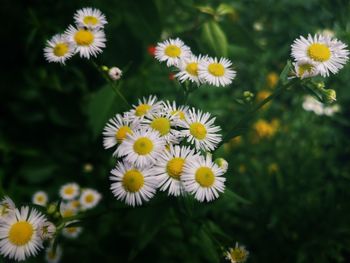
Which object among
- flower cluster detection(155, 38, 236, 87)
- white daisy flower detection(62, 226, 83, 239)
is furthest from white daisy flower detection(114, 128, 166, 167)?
white daisy flower detection(62, 226, 83, 239)

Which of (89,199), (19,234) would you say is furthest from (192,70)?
(89,199)

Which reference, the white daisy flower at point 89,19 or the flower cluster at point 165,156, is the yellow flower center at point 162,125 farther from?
the white daisy flower at point 89,19

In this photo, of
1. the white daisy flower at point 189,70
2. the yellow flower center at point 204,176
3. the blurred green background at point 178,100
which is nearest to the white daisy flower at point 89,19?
the blurred green background at point 178,100

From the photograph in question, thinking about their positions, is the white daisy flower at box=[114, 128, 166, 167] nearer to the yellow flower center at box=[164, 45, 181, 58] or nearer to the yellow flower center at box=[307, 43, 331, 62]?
the yellow flower center at box=[164, 45, 181, 58]

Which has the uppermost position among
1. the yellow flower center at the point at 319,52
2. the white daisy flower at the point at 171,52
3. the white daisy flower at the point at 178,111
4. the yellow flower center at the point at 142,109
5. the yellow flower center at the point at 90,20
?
the yellow flower center at the point at 90,20

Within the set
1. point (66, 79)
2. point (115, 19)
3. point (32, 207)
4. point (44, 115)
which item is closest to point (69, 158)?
point (44, 115)

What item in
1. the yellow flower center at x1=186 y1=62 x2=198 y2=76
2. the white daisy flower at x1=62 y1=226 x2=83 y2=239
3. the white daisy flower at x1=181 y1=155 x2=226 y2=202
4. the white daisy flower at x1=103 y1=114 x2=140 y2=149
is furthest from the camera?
the white daisy flower at x1=62 y1=226 x2=83 y2=239
